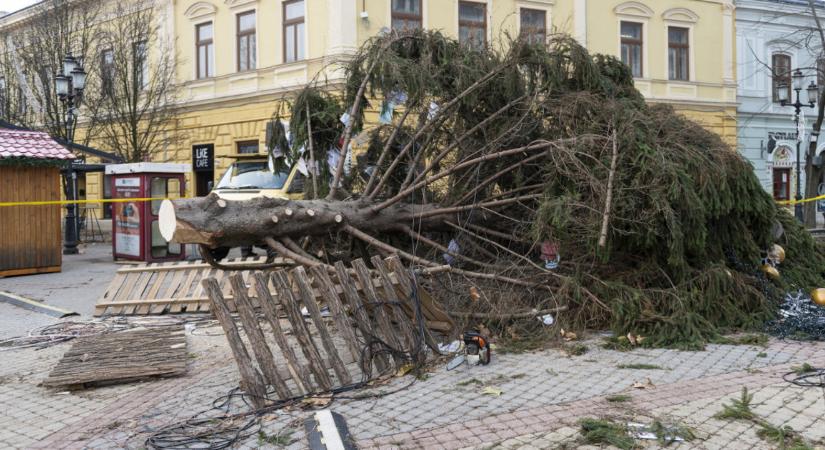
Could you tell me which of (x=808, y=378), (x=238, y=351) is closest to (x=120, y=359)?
(x=238, y=351)

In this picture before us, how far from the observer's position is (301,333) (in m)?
5.33

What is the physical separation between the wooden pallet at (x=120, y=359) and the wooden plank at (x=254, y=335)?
A: 116 cm

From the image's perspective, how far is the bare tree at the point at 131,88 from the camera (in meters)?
22.8

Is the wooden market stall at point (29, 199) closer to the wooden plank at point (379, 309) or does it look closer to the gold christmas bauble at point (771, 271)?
the wooden plank at point (379, 309)

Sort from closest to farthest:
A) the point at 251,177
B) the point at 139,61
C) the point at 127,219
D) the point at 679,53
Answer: the point at 251,177 < the point at 127,219 < the point at 139,61 < the point at 679,53

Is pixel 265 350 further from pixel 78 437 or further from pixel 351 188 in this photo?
pixel 351 188

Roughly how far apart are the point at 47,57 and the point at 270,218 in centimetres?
1920

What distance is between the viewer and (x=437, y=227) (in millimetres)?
8078

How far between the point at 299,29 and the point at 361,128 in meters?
15.2

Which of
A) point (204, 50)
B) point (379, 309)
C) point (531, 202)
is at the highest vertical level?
point (204, 50)

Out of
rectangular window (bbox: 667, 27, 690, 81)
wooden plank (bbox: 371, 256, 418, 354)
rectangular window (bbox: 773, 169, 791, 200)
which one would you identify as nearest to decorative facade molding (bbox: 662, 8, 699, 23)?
rectangular window (bbox: 667, 27, 690, 81)

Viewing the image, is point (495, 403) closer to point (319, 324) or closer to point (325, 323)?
point (319, 324)

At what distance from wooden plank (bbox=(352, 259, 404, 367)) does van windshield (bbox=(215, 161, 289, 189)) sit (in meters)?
6.56

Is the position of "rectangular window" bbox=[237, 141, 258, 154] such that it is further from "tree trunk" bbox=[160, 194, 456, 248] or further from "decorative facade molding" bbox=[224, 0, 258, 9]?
"tree trunk" bbox=[160, 194, 456, 248]
